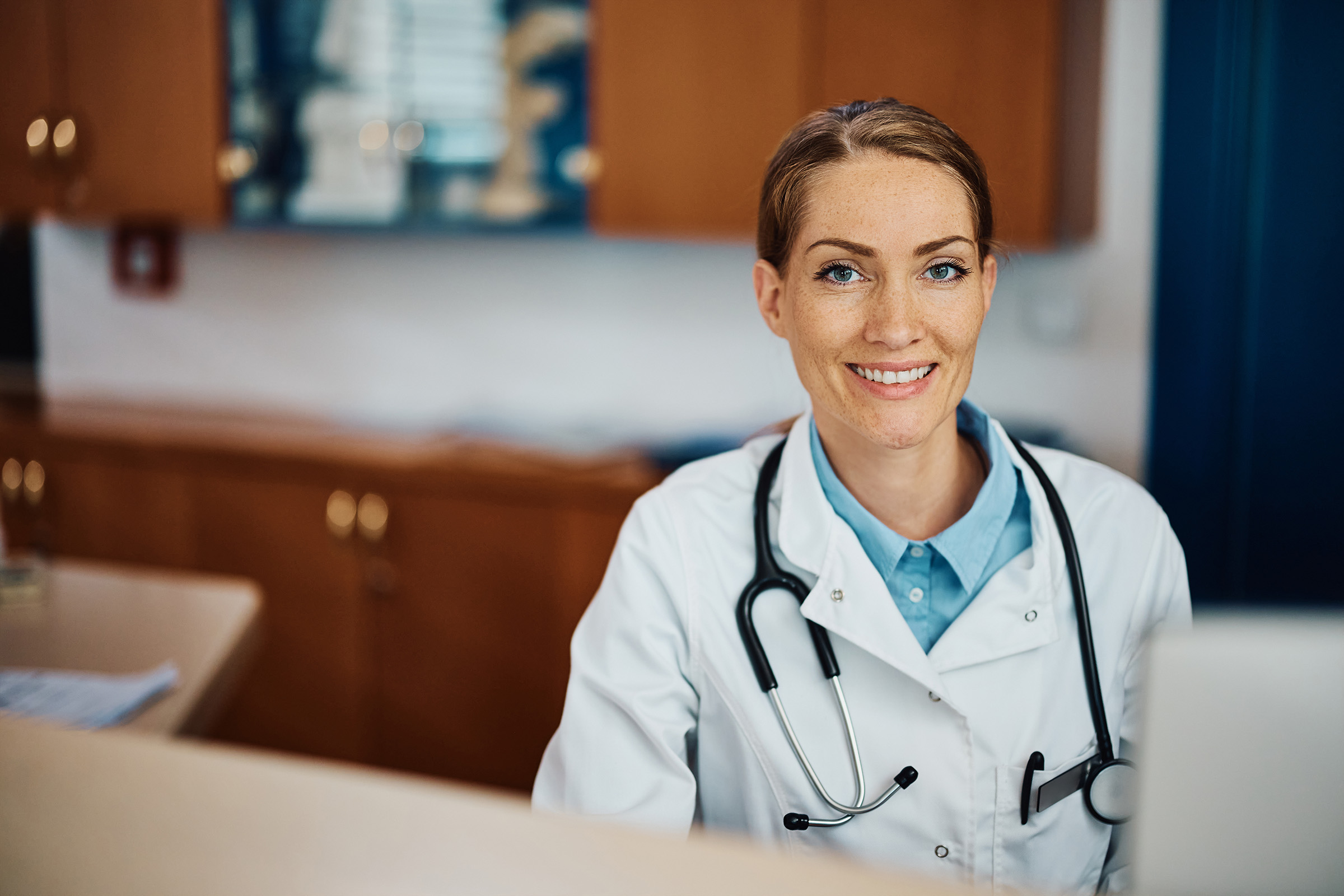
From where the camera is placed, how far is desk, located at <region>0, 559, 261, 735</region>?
4.26 ft

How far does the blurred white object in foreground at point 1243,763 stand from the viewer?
43cm

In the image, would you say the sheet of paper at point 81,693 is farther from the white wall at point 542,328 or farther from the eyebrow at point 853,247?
the white wall at point 542,328

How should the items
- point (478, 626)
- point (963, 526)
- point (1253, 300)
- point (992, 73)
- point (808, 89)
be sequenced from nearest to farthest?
point (963, 526), point (1253, 300), point (992, 73), point (808, 89), point (478, 626)

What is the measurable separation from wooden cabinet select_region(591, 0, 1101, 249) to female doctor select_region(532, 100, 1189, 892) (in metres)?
1.13

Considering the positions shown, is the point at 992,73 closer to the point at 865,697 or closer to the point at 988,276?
the point at 988,276

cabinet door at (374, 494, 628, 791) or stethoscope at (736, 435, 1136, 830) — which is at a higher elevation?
stethoscope at (736, 435, 1136, 830)

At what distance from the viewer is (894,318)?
101 centimetres

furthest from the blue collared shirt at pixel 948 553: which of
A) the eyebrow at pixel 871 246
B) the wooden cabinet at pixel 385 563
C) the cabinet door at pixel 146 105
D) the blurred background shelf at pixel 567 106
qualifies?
the cabinet door at pixel 146 105

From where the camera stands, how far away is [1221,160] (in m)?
2.06

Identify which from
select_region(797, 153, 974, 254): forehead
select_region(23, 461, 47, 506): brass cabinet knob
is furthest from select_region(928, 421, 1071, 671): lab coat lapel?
select_region(23, 461, 47, 506): brass cabinet knob

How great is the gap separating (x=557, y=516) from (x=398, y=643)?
0.52 m

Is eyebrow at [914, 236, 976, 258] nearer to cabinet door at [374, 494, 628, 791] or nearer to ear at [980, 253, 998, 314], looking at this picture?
ear at [980, 253, 998, 314]

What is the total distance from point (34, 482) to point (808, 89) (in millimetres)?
2225

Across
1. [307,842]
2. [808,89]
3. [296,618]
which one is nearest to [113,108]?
[296,618]
